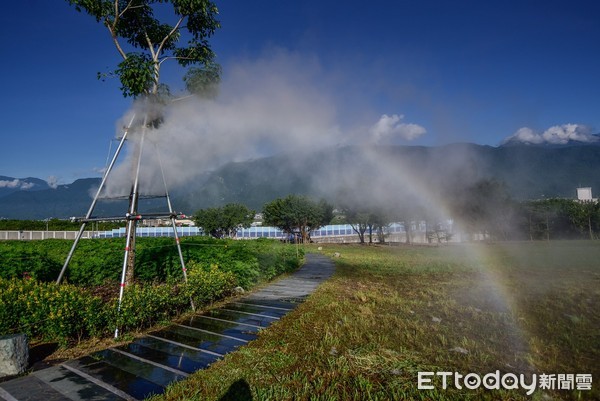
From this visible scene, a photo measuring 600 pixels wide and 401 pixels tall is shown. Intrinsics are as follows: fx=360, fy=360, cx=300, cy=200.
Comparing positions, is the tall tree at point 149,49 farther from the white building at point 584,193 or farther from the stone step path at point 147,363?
the white building at point 584,193

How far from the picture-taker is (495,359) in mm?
6309

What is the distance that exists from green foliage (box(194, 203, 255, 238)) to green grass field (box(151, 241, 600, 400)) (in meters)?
75.4

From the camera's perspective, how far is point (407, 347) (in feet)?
23.4

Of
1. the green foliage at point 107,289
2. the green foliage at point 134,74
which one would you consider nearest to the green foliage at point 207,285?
the green foliage at point 107,289

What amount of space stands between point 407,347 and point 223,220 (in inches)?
3223

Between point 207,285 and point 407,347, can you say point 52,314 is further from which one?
point 407,347

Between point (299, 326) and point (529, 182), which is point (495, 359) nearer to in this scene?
point (299, 326)

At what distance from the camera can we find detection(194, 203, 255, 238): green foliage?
86.3m

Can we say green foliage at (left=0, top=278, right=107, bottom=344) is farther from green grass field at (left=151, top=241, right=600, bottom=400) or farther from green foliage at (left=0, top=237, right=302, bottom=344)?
green grass field at (left=151, top=241, right=600, bottom=400)

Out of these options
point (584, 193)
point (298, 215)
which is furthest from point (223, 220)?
point (584, 193)

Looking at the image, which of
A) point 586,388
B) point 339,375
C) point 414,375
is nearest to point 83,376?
point 339,375

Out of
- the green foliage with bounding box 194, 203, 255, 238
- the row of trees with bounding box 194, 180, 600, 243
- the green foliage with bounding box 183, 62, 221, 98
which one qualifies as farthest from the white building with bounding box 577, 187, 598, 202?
the green foliage with bounding box 183, 62, 221, 98

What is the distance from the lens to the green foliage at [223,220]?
8631cm

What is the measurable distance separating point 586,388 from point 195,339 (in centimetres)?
733
